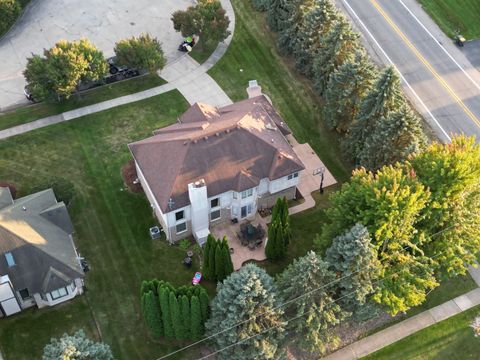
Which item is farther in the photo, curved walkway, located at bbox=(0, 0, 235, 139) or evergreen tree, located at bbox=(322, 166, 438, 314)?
curved walkway, located at bbox=(0, 0, 235, 139)

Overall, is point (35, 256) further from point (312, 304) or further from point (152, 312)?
point (312, 304)

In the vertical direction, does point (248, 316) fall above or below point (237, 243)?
above

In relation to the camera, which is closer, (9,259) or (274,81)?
(9,259)

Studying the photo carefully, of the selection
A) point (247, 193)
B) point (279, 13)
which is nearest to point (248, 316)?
point (247, 193)

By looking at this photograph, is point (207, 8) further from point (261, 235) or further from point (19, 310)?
point (19, 310)

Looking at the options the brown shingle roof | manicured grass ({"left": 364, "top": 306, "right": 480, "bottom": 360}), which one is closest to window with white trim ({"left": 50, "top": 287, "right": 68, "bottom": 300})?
the brown shingle roof

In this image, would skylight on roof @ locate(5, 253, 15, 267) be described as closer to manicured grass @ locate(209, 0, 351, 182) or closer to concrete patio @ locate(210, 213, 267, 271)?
concrete patio @ locate(210, 213, 267, 271)

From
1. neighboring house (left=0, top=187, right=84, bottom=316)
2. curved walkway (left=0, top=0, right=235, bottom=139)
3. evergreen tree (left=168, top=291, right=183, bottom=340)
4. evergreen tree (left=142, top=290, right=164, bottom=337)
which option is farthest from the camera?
curved walkway (left=0, top=0, right=235, bottom=139)

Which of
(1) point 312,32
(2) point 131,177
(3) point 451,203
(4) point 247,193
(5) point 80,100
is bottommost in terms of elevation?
(2) point 131,177
